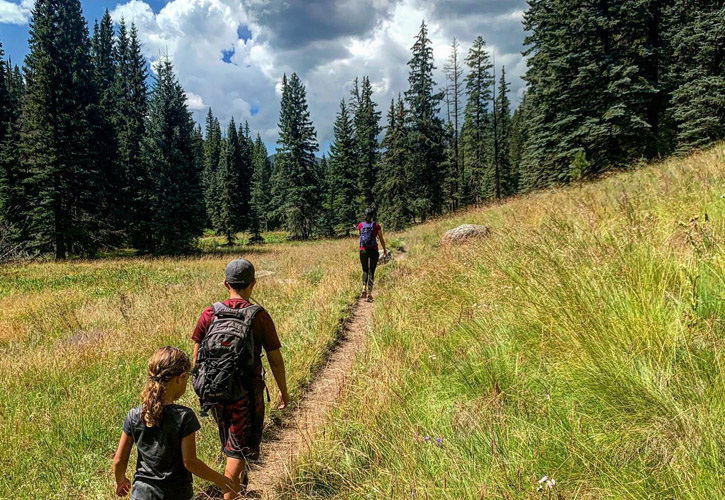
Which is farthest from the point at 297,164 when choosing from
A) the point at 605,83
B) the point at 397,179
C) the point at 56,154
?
the point at 605,83

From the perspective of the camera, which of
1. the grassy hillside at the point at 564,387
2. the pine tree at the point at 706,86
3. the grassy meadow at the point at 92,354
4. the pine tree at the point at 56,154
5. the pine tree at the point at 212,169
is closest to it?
the grassy hillside at the point at 564,387

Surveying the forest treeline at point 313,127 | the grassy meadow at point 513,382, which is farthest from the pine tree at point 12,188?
the grassy meadow at point 513,382

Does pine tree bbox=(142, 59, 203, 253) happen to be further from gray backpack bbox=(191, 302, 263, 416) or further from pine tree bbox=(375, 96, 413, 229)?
gray backpack bbox=(191, 302, 263, 416)

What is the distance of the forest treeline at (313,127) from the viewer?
1866 cm

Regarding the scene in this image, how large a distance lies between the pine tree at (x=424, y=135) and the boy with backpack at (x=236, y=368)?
→ 3095 centimetres

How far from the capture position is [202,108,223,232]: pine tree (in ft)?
193

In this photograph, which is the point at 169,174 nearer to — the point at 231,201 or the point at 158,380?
the point at 231,201

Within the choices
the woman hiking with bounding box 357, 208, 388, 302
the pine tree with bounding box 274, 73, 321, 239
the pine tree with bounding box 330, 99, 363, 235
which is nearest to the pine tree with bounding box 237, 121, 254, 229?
the pine tree with bounding box 274, 73, 321, 239

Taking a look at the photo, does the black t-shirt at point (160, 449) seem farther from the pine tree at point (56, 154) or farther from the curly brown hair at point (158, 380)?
the pine tree at point (56, 154)

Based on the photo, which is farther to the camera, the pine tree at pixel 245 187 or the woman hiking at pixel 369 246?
the pine tree at pixel 245 187

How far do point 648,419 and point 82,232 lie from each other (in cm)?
3094

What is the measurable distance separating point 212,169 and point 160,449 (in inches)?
3277

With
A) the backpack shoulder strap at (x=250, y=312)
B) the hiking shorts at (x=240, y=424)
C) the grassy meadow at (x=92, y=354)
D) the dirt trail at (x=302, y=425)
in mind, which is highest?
the backpack shoulder strap at (x=250, y=312)

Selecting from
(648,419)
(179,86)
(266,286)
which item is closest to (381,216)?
(179,86)
